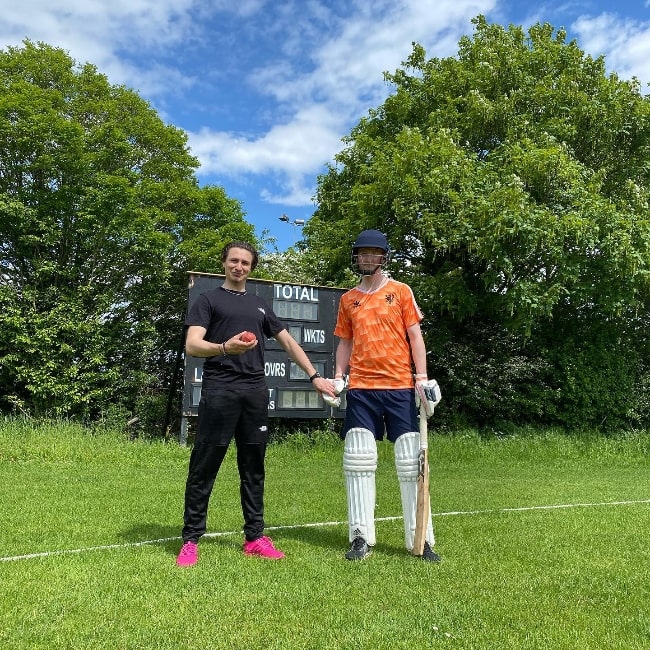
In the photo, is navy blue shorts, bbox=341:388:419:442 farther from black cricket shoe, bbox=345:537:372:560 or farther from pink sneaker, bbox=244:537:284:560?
pink sneaker, bbox=244:537:284:560

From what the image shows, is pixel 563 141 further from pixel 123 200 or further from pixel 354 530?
pixel 354 530

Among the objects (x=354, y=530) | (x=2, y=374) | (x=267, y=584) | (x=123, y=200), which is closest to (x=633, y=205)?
(x=123, y=200)

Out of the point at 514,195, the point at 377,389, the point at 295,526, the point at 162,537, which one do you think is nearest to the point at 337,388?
the point at 377,389

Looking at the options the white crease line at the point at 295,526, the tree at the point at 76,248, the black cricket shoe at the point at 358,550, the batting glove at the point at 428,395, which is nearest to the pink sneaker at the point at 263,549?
the black cricket shoe at the point at 358,550

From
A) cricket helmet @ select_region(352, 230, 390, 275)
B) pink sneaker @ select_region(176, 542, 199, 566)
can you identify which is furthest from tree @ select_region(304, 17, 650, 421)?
pink sneaker @ select_region(176, 542, 199, 566)

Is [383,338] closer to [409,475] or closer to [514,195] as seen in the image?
[409,475]

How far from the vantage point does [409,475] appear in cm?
371

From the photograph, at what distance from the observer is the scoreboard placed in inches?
399

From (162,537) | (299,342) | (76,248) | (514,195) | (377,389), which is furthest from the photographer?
(76,248)

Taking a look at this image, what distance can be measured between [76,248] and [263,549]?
1160 cm

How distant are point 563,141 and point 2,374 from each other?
12.9 meters

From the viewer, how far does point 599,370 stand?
543 inches

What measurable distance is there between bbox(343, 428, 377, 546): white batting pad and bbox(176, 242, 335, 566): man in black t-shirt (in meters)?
0.33

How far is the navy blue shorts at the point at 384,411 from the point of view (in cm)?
376
